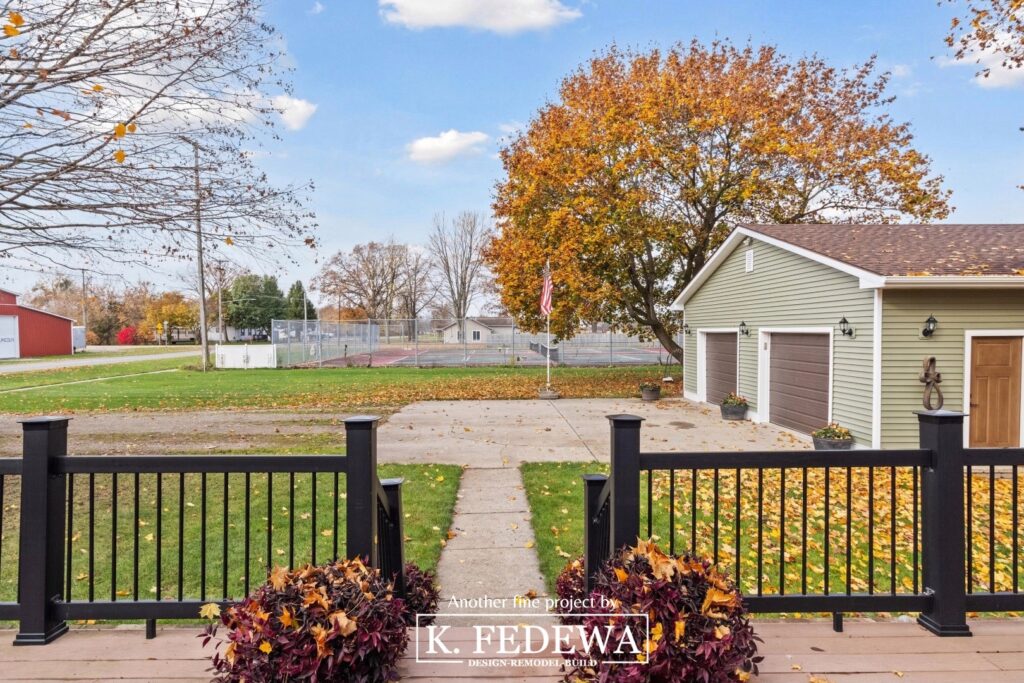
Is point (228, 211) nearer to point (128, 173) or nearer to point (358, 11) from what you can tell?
point (128, 173)

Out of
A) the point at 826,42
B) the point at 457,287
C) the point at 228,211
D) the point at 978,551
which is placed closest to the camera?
the point at 978,551

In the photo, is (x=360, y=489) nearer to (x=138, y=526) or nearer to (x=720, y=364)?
(x=138, y=526)

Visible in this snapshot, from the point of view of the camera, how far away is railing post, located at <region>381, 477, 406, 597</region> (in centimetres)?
291

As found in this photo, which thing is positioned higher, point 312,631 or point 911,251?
point 911,251

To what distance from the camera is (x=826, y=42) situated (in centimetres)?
1719

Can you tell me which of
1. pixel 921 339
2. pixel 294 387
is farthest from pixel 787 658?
pixel 294 387

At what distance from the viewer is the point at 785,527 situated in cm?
487

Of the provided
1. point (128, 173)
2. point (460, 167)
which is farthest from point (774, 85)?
point (128, 173)

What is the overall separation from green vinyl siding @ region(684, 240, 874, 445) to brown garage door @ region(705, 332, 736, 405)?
337 mm

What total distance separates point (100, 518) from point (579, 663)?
519 cm

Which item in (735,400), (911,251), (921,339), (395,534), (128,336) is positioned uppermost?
(911,251)

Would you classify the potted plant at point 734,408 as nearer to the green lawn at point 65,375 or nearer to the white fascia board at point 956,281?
the white fascia board at point 956,281

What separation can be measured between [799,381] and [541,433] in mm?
4717

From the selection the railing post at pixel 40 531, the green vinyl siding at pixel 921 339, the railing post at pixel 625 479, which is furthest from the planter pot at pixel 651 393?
the railing post at pixel 40 531
